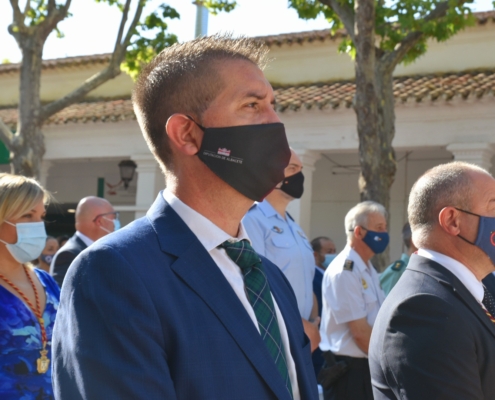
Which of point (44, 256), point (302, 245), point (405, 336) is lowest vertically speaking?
point (44, 256)

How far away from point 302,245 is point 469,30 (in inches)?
454

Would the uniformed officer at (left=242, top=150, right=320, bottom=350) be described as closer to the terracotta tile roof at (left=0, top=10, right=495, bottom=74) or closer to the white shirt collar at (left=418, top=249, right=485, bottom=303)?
the white shirt collar at (left=418, top=249, right=485, bottom=303)

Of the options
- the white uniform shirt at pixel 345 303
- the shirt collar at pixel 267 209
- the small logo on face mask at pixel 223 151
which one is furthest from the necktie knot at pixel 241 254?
the white uniform shirt at pixel 345 303

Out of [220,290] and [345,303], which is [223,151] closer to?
[220,290]

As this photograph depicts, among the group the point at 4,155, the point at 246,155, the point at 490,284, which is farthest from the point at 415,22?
the point at 4,155

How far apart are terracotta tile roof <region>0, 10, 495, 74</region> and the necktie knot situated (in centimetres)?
1295

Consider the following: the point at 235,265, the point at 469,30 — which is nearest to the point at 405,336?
the point at 235,265

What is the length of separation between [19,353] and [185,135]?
71.2 inches

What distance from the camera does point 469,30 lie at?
1493 cm

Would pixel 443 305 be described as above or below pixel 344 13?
below

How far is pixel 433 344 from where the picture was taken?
2602 mm

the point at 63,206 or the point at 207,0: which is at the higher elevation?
the point at 207,0

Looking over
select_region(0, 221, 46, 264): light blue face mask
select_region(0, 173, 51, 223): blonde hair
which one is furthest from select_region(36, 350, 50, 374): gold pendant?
select_region(0, 173, 51, 223): blonde hair

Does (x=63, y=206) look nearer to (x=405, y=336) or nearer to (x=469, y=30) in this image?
(x=469, y=30)
